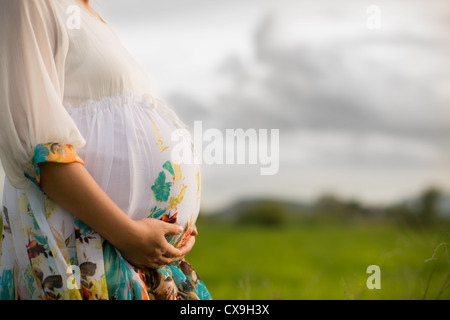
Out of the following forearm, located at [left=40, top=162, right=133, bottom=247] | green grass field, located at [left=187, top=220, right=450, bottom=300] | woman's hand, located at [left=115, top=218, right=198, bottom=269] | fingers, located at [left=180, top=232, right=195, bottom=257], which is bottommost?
green grass field, located at [left=187, top=220, right=450, bottom=300]

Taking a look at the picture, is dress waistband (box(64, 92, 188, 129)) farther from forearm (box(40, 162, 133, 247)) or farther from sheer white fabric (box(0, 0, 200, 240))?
forearm (box(40, 162, 133, 247))

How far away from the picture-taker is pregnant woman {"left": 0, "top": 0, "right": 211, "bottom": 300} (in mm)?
949

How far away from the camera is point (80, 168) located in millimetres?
959

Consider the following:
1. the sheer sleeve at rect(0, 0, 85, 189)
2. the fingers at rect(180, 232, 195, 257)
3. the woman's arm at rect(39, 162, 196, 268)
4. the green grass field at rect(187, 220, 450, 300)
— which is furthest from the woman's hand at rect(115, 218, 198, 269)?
the green grass field at rect(187, 220, 450, 300)

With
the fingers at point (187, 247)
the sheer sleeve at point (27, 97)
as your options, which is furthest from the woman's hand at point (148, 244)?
the sheer sleeve at point (27, 97)

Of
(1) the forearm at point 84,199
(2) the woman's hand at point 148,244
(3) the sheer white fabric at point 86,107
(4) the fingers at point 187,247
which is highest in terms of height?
(3) the sheer white fabric at point 86,107

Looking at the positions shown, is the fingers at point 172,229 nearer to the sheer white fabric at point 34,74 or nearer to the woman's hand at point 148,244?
the woman's hand at point 148,244

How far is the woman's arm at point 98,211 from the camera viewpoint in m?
0.95

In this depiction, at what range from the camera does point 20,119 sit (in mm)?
951

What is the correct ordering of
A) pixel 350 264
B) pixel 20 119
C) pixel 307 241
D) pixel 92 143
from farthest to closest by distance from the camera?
pixel 307 241 < pixel 350 264 < pixel 92 143 < pixel 20 119

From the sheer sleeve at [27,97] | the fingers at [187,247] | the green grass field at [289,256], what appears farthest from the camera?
the green grass field at [289,256]
